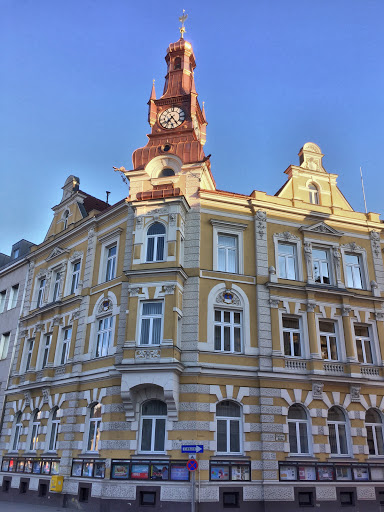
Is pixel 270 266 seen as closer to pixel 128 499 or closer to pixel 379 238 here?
pixel 379 238

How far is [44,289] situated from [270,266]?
14966mm

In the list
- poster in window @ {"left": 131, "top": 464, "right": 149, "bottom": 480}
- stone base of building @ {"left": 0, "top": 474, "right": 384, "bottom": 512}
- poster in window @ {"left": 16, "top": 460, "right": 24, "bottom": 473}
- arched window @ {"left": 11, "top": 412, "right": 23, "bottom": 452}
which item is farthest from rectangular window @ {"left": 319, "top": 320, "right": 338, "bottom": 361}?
arched window @ {"left": 11, "top": 412, "right": 23, "bottom": 452}

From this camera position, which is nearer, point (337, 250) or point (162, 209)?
point (162, 209)

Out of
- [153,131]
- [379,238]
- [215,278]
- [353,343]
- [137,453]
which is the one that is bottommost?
[137,453]

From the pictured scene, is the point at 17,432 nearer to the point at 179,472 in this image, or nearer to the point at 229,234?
the point at 179,472

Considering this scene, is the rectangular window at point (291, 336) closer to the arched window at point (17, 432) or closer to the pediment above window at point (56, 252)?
the pediment above window at point (56, 252)

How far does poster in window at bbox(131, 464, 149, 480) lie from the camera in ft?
64.9

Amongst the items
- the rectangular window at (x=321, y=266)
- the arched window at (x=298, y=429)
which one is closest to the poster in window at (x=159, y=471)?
the arched window at (x=298, y=429)

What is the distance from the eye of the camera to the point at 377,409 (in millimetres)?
23141

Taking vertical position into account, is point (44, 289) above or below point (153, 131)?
below

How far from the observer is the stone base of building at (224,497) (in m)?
19.3

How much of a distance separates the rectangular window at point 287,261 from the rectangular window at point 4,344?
65.5ft

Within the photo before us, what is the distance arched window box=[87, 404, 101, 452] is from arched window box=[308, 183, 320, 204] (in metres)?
16.0

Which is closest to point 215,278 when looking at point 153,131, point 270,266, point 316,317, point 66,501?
point 270,266
